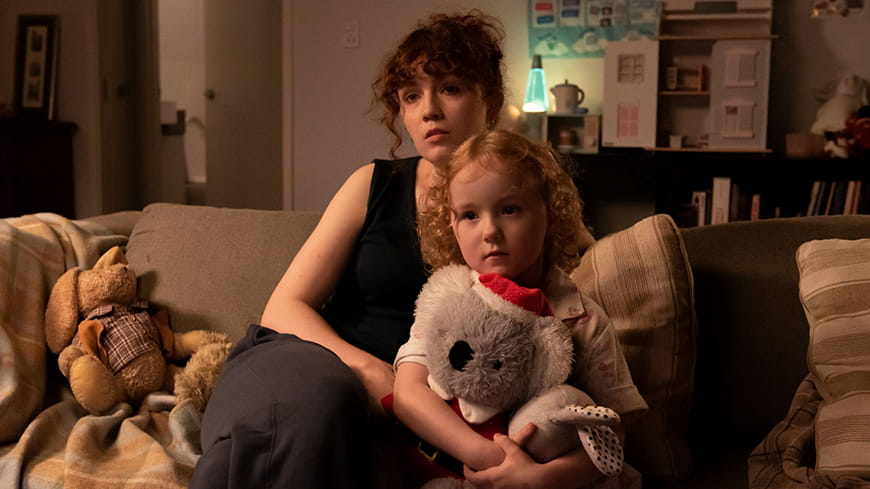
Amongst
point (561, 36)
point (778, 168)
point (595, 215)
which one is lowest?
point (595, 215)

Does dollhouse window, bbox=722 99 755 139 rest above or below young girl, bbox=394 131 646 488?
above

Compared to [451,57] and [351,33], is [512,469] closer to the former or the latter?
[451,57]

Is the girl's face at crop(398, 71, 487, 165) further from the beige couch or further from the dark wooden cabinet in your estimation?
the dark wooden cabinet

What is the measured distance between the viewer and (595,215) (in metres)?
4.20

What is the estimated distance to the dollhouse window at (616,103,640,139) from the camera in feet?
12.7

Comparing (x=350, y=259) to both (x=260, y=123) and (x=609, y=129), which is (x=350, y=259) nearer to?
(x=609, y=129)

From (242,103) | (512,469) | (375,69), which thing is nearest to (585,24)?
(375,69)

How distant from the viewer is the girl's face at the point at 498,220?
3.69 feet

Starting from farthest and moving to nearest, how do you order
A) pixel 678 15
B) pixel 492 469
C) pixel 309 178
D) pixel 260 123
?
pixel 260 123 < pixel 309 178 < pixel 678 15 < pixel 492 469

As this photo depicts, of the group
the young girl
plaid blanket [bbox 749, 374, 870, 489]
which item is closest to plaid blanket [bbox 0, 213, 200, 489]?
the young girl

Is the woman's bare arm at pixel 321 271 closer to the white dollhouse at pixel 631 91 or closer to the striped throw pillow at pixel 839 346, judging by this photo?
the striped throw pillow at pixel 839 346

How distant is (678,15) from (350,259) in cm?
285

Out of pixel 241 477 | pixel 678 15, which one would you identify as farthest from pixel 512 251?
pixel 678 15

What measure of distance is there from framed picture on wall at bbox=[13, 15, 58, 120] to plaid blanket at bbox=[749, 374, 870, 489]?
14.3 feet
